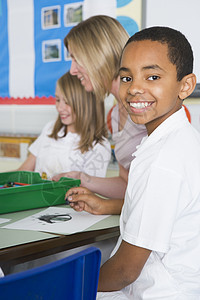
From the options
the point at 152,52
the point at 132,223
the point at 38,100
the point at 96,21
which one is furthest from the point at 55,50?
the point at 132,223

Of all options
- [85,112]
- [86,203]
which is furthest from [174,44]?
[85,112]

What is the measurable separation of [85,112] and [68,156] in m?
0.26

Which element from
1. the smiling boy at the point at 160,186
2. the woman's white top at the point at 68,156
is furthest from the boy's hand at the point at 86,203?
the woman's white top at the point at 68,156

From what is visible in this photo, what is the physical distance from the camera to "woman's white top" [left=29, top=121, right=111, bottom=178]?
2.07 meters

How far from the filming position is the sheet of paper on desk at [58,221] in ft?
3.61

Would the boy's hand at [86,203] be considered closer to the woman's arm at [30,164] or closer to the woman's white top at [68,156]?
the woman's white top at [68,156]

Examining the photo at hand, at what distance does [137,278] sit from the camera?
928mm

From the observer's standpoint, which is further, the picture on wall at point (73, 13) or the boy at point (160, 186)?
the picture on wall at point (73, 13)

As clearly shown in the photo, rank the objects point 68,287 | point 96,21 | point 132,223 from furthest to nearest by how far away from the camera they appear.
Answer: point 96,21 → point 132,223 → point 68,287

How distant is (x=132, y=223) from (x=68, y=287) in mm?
294

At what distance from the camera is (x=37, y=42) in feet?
8.30

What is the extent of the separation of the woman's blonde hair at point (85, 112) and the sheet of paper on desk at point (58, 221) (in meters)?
0.78

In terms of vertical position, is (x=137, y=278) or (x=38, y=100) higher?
(x=38, y=100)

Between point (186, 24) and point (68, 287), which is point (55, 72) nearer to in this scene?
point (186, 24)
